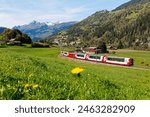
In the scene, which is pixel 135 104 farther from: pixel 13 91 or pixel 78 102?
pixel 13 91

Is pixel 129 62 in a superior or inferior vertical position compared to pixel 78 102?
inferior

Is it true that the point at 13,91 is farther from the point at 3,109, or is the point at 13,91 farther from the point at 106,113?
the point at 106,113

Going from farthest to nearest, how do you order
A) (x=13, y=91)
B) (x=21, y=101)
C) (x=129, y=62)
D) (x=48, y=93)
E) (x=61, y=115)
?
(x=129, y=62) < (x=48, y=93) < (x=13, y=91) < (x=21, y=101) < (x=61, y=115)

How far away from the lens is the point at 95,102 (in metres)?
6.45

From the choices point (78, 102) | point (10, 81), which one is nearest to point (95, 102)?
point (78, 102)

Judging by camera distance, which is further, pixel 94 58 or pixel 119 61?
pixel 94 58

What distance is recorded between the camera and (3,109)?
19.4ft

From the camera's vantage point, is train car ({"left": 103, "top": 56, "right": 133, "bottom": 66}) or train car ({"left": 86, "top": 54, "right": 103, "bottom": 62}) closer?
train car ({"left": 103, "top": 56, "right": 133, "bottom": 66})

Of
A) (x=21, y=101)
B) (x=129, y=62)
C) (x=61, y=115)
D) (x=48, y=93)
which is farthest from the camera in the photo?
(x=129, y=62)

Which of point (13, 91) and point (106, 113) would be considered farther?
point (13, 91)

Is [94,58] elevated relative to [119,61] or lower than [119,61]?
lower

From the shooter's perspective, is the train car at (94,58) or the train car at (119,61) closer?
the train car at (119,61)

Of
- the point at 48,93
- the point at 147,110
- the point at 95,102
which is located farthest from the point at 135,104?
the point at 48,93

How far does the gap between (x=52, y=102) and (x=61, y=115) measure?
563mm
